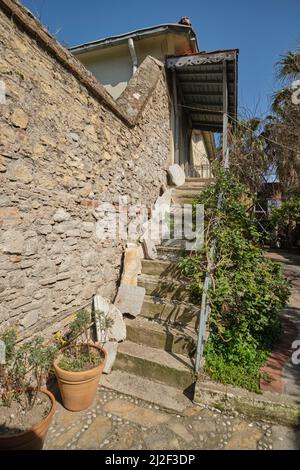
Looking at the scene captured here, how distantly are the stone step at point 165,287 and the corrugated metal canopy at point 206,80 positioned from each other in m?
4.90

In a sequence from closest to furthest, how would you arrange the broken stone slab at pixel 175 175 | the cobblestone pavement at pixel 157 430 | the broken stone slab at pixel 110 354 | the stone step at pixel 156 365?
the cobblestone pavement at pixel 157 430
the stone step at pixel 156 365
the broken stone slab at pixel 110 354
the broken stone slab at pixel 175 175

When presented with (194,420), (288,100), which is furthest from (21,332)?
(288,100)

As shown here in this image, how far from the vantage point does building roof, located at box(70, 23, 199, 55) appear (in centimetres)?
584

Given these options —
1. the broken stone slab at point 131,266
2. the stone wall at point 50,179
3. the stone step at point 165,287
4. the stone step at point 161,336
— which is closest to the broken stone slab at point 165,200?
the stone wall at point 50,179

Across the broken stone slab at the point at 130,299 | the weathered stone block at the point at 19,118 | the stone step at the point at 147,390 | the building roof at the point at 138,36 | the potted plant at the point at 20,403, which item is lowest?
the stone step at the point at 147,390

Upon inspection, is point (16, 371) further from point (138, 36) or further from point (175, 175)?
point (138, 36)

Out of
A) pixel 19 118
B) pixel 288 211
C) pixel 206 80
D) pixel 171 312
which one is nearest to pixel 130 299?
pixel 171 312

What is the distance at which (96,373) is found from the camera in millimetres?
2592

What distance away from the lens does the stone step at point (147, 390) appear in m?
2.56

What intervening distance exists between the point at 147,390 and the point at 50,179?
2512mm

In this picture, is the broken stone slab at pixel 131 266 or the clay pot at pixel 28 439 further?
the broken stone slab at pixel 131 266

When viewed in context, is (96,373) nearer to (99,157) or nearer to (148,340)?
(148,340)

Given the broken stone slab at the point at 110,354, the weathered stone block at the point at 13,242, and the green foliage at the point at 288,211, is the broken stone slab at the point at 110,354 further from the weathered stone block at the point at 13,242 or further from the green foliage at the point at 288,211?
the green foliage at the point at 288,211

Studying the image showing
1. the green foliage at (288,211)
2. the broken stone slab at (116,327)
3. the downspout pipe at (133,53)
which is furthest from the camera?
the green foliage at (288,211)
